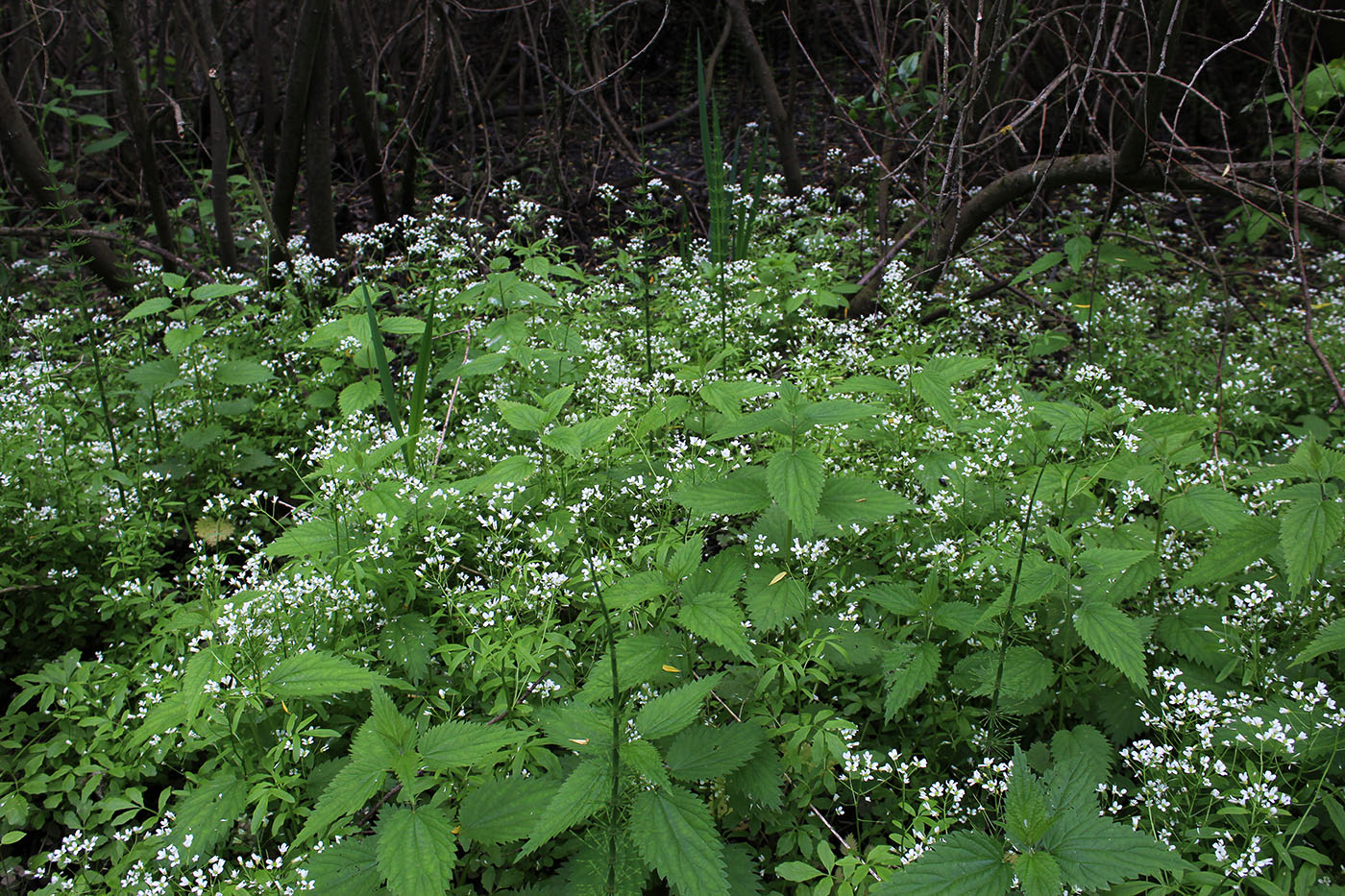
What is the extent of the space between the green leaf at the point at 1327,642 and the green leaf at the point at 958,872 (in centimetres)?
82

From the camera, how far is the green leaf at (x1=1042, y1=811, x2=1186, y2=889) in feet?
4.69

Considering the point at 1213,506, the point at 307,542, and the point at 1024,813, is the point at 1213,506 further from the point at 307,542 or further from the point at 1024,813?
the point at 307,542

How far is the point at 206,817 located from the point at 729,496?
1.40 m

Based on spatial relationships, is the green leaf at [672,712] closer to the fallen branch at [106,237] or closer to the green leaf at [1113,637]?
the green leaf at [1113,637]

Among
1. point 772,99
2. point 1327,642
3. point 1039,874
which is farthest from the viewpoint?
point 772,99

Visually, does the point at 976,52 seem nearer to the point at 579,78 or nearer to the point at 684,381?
the point at 684,381

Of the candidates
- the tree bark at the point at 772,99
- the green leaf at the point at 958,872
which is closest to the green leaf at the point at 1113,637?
the green leaf at the point at 958,872

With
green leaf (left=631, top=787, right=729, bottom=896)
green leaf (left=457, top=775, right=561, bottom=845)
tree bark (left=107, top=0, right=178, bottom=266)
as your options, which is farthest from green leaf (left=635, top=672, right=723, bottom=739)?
tree bark (left=107, top=0, right=178, bottom=266)

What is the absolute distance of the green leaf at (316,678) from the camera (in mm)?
1822

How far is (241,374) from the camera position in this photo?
11.7 ft

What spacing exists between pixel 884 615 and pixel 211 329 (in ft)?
11.5

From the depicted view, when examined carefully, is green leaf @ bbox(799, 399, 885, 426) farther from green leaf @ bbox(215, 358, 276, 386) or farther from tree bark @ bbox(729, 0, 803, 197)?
tree bark @ bbox(729, 0, 803, 197)

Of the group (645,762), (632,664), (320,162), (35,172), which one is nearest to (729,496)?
(632,664)

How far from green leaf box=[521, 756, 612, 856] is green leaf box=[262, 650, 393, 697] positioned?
1.72 ft
